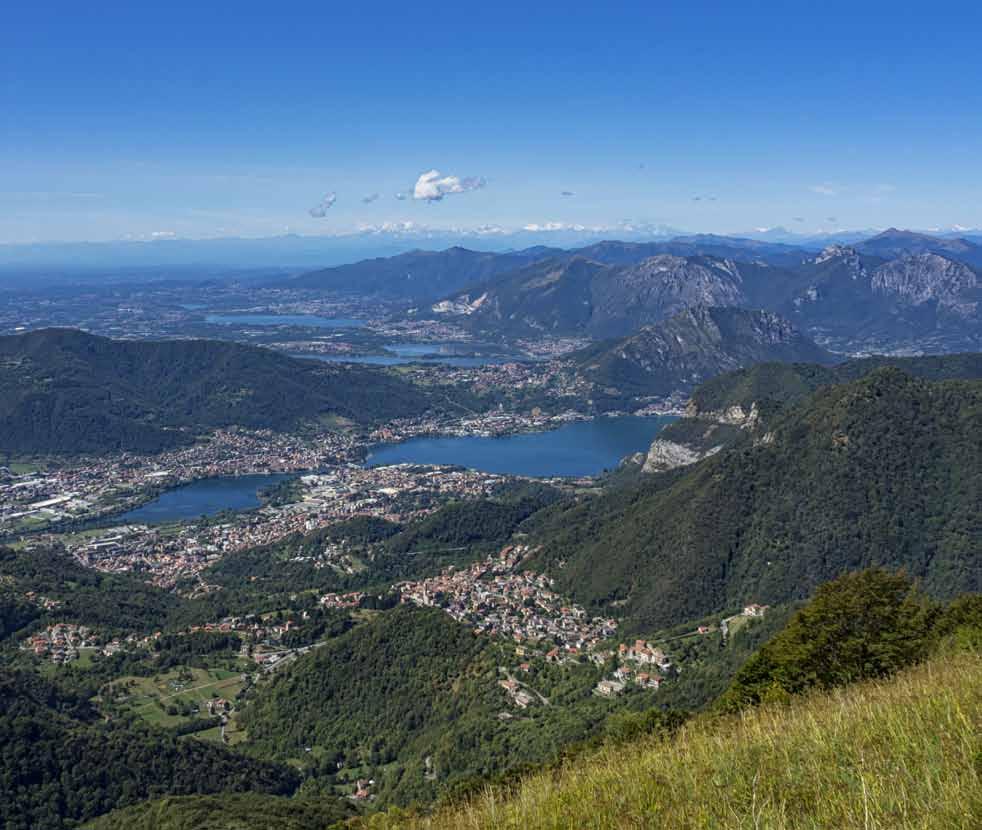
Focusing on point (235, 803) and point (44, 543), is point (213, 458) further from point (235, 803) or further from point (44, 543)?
point (235, 803)

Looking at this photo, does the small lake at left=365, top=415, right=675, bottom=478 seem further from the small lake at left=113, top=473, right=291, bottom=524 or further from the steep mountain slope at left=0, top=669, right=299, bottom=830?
the steep mountain slope at left=0, top=669, right=299, bottom=830

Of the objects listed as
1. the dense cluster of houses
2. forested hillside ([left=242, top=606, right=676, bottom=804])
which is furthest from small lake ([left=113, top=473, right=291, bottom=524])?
forested hillside ([left=242, top=606, right=676, bottom=804])

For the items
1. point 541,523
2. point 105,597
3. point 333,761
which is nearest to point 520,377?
point 541,523

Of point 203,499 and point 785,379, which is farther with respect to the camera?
point 785,379

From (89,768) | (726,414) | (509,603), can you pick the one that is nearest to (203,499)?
(509,603)

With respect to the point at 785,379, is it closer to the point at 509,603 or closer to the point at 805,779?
the point at 509,603
